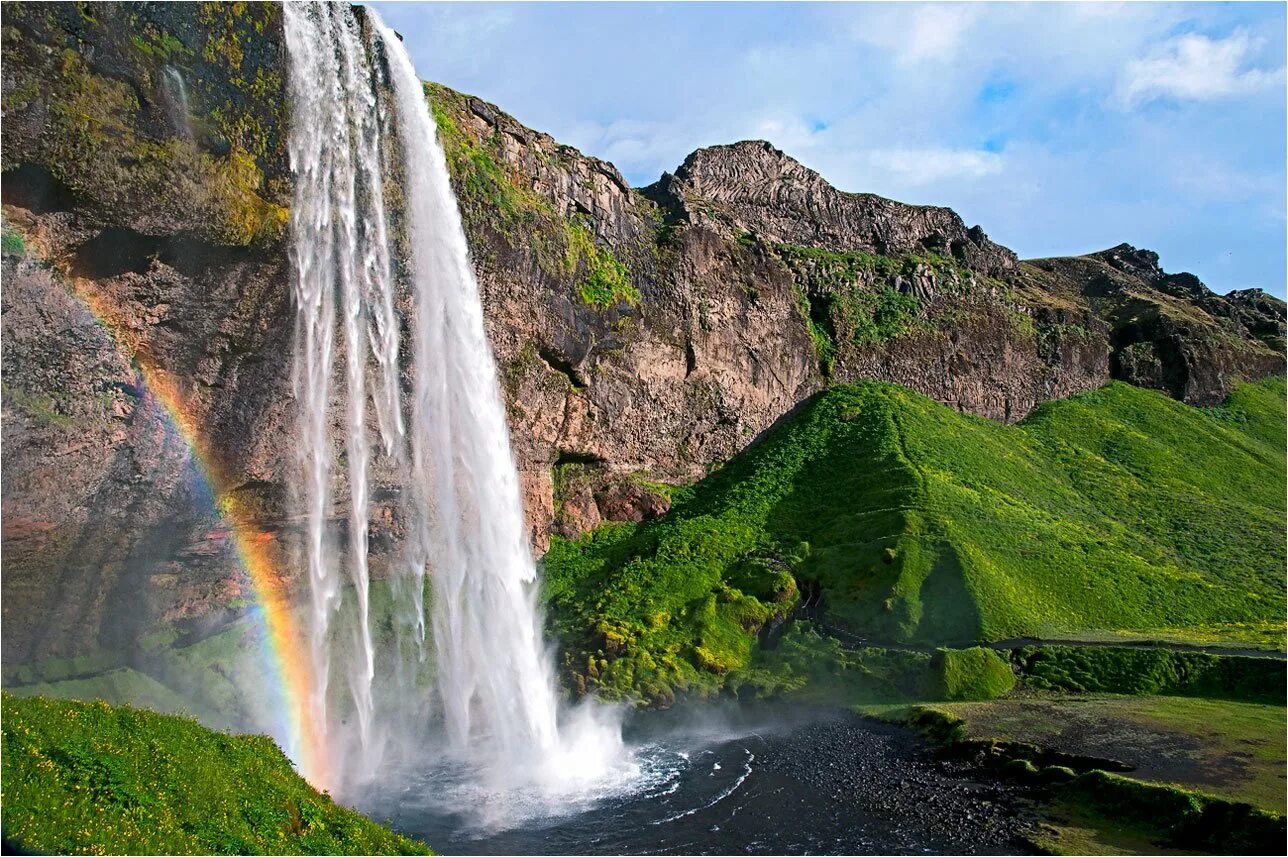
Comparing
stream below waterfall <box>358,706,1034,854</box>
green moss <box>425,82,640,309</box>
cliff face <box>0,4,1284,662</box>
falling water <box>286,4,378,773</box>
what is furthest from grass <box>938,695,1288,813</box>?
green moss <box>425,82,640,309</box>

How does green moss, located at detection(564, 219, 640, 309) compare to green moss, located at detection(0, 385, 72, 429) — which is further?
green moss, located at detection(564, 219, 640, 309)

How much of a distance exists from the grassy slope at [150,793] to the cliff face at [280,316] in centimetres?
1155

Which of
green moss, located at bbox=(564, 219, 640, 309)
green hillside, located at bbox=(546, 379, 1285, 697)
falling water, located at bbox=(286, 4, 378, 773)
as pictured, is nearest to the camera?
falling water, located at bbox=(286, 4, 378, 773)

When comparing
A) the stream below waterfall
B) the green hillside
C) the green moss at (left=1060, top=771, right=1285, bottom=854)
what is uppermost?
the green hillside

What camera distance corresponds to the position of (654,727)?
25234mm

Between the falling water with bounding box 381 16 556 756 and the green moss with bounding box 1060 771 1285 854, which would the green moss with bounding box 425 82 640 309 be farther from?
the green moss with bounding box 1060 771 1285 854

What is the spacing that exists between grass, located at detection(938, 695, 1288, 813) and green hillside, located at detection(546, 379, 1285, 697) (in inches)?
202

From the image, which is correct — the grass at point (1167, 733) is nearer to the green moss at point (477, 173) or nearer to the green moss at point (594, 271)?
the green moss at point (594, 271)

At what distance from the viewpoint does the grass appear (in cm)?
1692

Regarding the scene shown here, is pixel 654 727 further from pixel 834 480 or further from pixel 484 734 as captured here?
pixel 834 480

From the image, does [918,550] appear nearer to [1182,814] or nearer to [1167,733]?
[1167,733]

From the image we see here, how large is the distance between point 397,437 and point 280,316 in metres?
5.25

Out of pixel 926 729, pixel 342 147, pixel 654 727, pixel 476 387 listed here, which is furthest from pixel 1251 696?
pixel 342 147

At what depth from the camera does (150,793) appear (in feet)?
33.6
